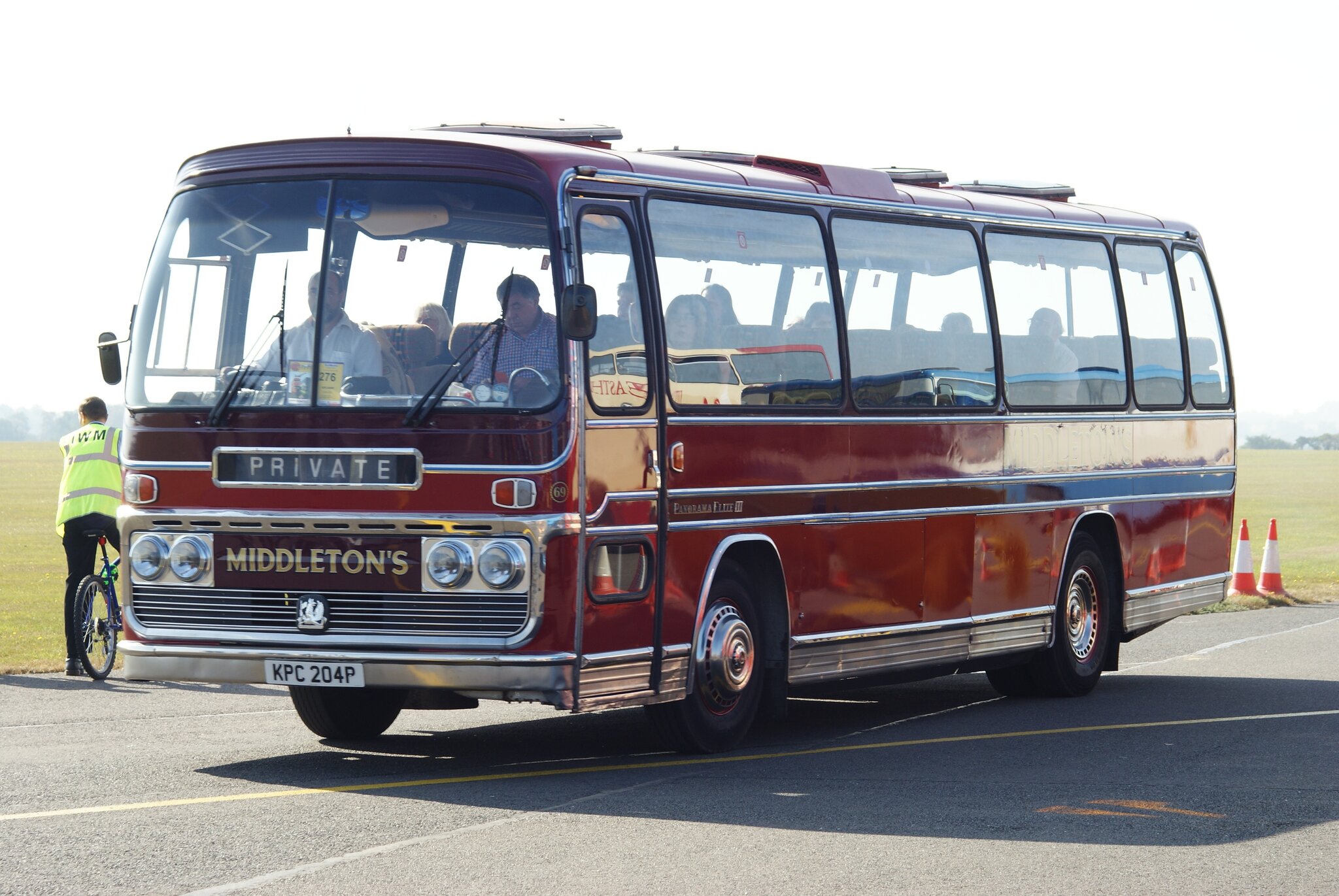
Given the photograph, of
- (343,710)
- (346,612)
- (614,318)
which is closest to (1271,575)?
(343,710)

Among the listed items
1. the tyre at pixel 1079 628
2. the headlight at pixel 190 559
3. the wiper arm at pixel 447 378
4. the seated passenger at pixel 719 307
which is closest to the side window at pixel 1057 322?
the tyre at pixel 1079 628

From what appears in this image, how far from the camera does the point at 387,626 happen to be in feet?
32.1

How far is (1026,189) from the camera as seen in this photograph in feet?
51.8

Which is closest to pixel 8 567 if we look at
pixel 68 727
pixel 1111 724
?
pixel 68 727

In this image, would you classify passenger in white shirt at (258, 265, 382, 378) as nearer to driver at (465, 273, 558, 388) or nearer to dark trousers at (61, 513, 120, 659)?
driver at (465, 273, 558, 388)

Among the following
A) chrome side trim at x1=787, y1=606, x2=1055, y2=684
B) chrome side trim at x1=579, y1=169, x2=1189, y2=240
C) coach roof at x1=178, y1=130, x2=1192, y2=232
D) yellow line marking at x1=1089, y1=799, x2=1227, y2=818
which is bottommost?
yellow line marking at x1=1089, y1=799, x2=1227, y2=818

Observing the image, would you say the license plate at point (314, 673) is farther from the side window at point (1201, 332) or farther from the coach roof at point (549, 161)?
the side window at point (1201, 332)

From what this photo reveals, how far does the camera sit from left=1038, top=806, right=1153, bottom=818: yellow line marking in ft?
29.7

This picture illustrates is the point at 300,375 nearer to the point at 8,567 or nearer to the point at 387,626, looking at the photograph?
the point at 387,626

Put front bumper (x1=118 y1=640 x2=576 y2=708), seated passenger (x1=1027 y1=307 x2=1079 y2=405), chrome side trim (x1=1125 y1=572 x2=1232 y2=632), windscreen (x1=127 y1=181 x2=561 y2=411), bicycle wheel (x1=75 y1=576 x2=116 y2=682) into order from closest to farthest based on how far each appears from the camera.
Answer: front bumper (x1=118 y1=640 x2=576 y2=708)
windscreen (x1=127 y1=181 x2=561 y2=411)
seated passenger (x1=1027 y1=307 x2=1079 y2=405)
bicycle wheel (x1=75 y1=576 x2=116 y2=682)
chrome side trim (x1=1125 y1=572 x2=1232 y2=632)

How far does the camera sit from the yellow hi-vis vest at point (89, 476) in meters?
15.2

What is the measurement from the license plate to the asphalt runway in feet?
1.55

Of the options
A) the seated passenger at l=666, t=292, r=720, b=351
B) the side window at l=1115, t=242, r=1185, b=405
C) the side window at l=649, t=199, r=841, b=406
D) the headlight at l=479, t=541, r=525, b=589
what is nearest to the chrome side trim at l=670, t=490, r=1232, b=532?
the side window at l=649, t=199, r=841, b=406

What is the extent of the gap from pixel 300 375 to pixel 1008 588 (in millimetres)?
5830
